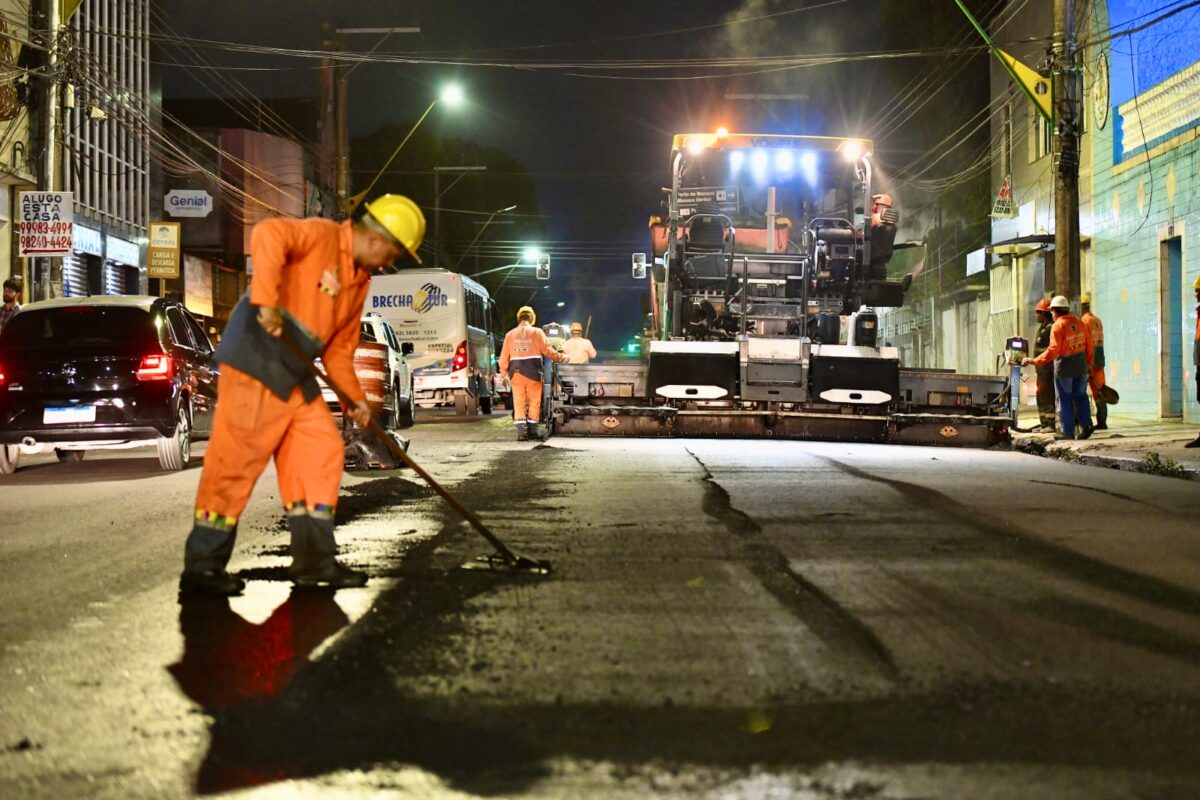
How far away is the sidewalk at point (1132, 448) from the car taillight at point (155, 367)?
9978 mm

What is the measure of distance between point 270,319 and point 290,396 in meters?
0.35

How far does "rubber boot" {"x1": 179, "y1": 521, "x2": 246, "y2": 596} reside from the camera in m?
5.06

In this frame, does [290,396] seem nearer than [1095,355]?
Yes

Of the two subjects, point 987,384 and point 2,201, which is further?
point 2,201

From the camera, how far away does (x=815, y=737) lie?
3250mm

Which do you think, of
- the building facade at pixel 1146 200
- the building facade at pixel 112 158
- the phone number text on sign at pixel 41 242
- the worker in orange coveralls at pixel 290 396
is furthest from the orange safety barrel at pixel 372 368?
the building facade at pixel 112 158

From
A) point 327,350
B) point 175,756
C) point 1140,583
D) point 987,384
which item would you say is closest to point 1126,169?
point 987,384

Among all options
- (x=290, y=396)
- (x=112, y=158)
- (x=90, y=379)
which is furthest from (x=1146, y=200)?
(x=112, y=158)

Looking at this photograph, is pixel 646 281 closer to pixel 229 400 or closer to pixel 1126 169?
pixel 1126 169

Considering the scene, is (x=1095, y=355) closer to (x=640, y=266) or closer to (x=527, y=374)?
(x=640, y=266)

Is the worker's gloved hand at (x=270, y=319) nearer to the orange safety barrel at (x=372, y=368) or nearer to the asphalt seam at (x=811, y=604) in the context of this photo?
the asphalt seam at (x=811, y=604)

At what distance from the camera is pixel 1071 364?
623 inches

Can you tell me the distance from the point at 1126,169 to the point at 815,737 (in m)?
21.7

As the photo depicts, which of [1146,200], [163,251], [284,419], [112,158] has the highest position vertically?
[112,158]
